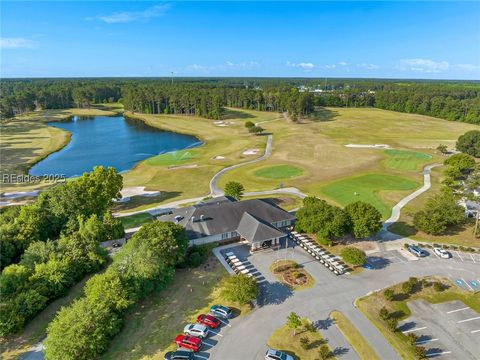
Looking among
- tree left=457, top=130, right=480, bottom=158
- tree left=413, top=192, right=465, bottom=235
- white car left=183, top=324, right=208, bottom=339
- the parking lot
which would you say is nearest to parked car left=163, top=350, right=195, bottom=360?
white car left=183, top=324, right=208, bottom=339

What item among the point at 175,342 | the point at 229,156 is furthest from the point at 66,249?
the point at 229,156

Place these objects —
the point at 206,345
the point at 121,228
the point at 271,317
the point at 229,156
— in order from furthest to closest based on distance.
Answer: the point at 229,156
the point at 121,228
the point at 271,317
the point at 206,345

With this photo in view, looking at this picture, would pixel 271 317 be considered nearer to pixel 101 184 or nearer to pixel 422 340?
pixel 422 340

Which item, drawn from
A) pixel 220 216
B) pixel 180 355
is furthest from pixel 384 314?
pixel 220 216

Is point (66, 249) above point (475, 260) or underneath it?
above

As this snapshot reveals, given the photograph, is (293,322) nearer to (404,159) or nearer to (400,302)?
(400,302)
